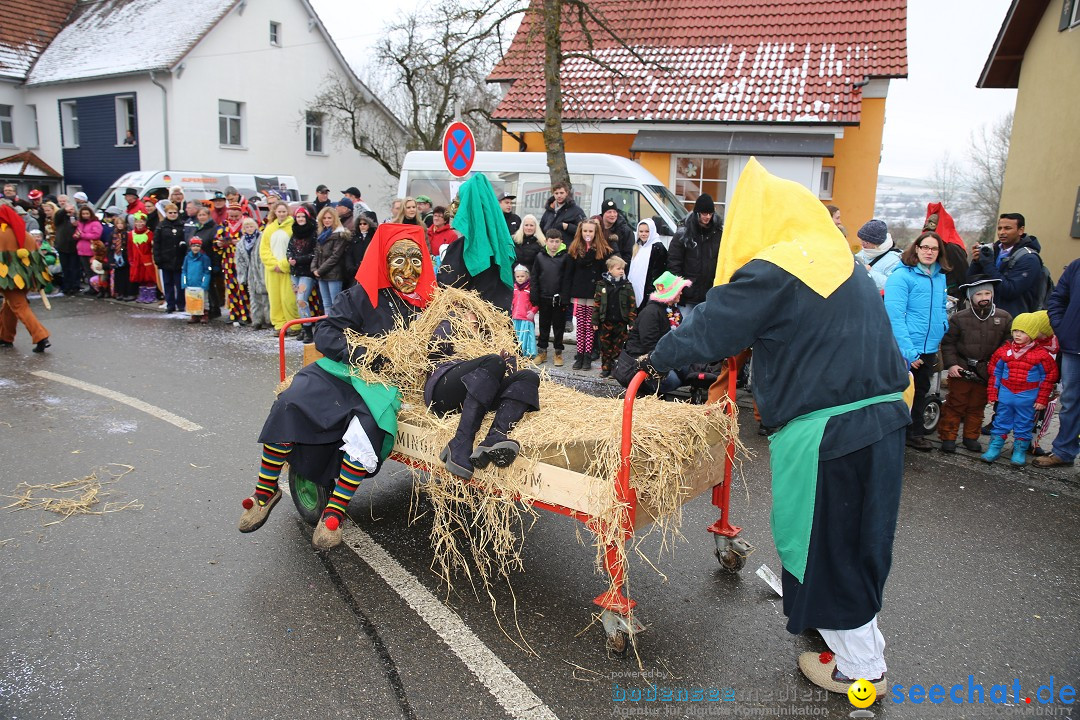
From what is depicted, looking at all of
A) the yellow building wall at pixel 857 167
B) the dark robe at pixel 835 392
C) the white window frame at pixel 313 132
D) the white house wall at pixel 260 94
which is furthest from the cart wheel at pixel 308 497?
the white window frame at pixel 313 132

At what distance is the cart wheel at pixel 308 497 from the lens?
464 cm

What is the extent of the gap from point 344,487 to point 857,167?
17090 millimetres

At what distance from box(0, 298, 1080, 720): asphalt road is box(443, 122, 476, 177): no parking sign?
5376 mm

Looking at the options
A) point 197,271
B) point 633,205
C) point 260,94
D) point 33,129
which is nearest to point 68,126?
point 33,129

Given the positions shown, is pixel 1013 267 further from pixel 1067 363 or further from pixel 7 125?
pixel 7 125

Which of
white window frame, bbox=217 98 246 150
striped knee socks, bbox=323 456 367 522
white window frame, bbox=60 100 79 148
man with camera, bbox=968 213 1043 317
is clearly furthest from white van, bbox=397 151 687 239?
white window frame, bbox=60 100 79 148

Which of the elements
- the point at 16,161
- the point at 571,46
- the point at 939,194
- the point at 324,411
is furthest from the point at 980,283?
the point at 939,194

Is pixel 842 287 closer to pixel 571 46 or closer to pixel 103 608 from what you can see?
pixel 103 608

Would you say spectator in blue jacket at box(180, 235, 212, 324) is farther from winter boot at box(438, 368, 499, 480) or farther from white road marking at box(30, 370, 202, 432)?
winter boot at box(438, 368, 499, 480)

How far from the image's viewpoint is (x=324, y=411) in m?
4.25

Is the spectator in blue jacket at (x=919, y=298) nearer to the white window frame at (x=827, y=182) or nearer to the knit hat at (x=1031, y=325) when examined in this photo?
the knit hat at (x=1031, y=325)

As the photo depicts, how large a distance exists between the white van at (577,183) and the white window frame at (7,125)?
2395cm

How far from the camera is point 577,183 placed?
13.2 m

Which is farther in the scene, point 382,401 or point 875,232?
point 875,232
